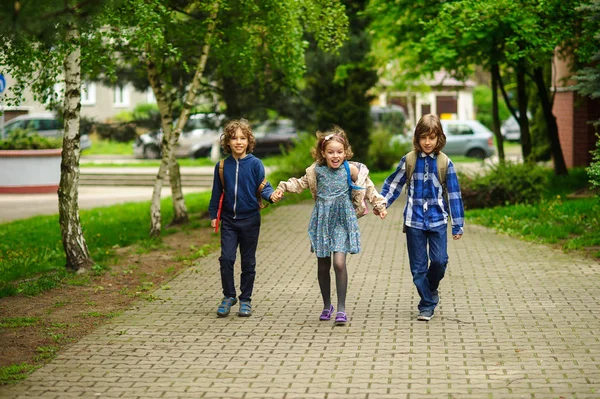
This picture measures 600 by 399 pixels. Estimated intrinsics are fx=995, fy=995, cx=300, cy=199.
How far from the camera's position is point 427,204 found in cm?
826

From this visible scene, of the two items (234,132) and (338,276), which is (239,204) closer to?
(234,132)

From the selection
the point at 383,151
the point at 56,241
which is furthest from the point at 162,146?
the point at 383,151

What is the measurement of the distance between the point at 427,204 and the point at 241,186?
1.59m

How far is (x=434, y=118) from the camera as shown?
8219 mm

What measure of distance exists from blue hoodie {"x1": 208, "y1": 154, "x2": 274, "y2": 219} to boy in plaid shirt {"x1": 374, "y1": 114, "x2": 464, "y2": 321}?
1.13 m

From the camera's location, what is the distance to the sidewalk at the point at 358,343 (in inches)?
246

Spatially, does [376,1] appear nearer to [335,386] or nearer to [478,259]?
[478,259]

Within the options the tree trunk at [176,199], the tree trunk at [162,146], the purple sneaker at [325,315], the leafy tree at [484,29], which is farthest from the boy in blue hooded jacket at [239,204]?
the leafy tree at [484,29]

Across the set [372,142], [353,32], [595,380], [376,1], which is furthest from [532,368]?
[372,142]

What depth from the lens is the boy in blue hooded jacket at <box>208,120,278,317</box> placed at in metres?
8.51

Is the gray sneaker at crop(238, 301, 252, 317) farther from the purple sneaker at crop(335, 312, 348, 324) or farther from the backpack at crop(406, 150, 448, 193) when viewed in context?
the backpack at crop(406, 150, 448, 193)

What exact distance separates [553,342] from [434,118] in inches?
81.3

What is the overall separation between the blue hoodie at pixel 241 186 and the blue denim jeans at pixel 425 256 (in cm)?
130

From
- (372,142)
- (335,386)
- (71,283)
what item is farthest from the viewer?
(372,142)
